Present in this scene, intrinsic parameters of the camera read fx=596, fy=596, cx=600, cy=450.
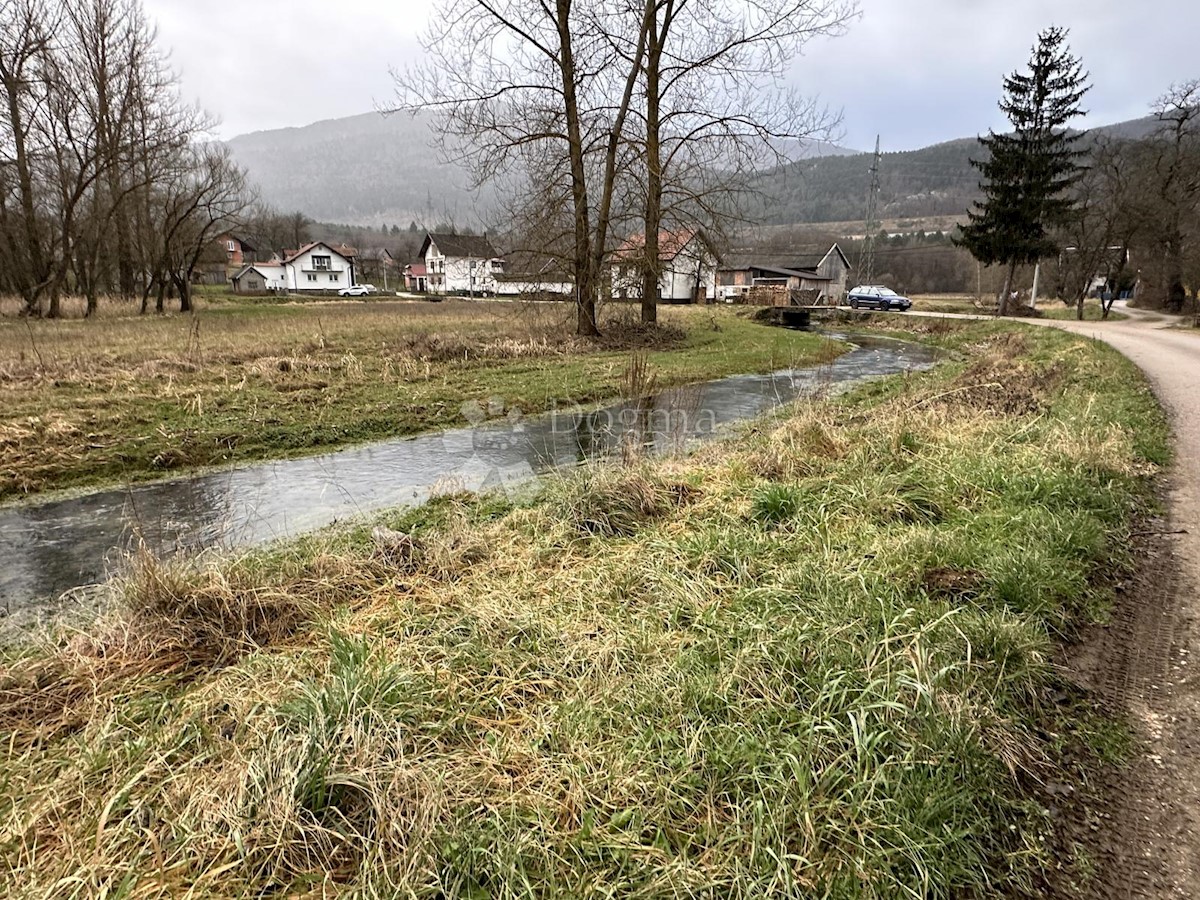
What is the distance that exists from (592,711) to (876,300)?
45.4m

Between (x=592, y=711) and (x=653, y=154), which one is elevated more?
(x=653, y=154)

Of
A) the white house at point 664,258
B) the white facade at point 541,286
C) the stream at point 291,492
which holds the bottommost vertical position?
the stream at point 291,492

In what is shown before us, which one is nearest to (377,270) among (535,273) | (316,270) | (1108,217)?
(316,270)

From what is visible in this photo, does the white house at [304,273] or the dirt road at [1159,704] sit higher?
the white house at [304,273]

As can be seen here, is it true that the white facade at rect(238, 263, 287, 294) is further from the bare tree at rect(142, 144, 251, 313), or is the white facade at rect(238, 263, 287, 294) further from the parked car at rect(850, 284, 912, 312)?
the parked car at rect(850, 284, 912, 312)

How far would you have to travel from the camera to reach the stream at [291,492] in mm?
5188

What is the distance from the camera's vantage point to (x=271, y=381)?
12047 millimetres

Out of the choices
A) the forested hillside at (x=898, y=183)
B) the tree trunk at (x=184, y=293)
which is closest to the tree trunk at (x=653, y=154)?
the tree trunk at (x=184, y=293)

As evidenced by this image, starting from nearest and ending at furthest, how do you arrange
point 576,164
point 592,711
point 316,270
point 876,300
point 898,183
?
point 592,711, point 576,164, point 876,300, point 316,270, point 898,183

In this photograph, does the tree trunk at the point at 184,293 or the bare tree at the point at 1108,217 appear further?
the tree trunk at the point at 184,293

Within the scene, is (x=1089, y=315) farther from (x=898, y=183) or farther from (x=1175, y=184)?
(x=898, y=183)

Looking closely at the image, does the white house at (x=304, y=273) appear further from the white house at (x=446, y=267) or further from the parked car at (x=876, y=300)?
the parked car at (x=876, y=300)

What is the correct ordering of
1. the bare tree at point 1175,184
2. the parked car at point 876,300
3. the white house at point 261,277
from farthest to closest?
the white house at point 261,277 → the parked car at point 876,300 → the bare tree at point 1175,184

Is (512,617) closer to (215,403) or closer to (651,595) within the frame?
(651,595)
